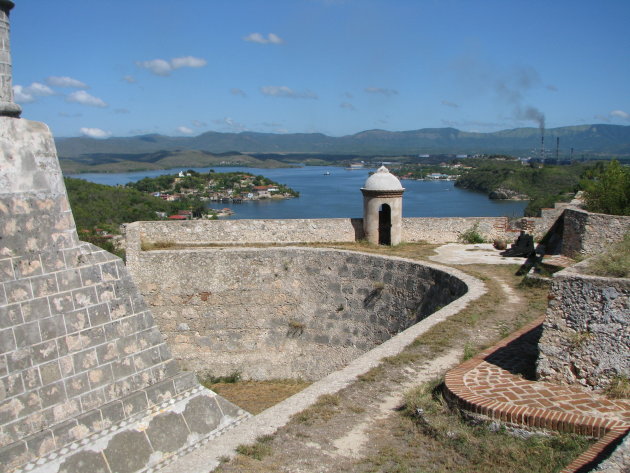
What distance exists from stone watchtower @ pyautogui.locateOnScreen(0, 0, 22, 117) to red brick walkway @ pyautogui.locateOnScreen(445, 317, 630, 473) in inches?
165

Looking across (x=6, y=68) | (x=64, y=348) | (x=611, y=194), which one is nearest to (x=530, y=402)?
(x=64, y=348)

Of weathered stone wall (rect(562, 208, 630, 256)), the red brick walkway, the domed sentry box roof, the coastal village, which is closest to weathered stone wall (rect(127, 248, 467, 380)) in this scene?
the domed sentry box roof

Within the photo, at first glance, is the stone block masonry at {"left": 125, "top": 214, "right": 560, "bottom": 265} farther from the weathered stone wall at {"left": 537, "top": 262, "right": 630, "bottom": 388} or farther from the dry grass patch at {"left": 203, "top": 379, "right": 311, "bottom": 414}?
the weathered stone wall at {"left": 537, "top": 262, "right": 630, "bottom": 388}

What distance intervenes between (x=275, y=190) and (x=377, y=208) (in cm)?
6029

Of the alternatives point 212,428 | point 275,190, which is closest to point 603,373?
point 212,428

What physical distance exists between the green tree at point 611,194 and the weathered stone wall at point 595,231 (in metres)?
1.89

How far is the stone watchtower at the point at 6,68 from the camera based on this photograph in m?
4.24

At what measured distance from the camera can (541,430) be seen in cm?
420

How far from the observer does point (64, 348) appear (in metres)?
4.41

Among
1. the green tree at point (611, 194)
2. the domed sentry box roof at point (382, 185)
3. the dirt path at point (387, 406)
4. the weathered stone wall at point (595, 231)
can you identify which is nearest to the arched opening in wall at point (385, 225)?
the domed sentry box roof at point (382, 185)

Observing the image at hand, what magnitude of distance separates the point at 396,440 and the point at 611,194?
983 centimetres

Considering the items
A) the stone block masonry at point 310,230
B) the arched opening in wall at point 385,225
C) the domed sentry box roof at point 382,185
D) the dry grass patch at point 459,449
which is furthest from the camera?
the arched opening in wall at point 385,225

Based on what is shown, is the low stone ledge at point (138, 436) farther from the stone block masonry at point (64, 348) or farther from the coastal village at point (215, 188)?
the coastal village at point (215, 188)

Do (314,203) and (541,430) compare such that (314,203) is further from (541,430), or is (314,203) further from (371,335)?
(541,430)
